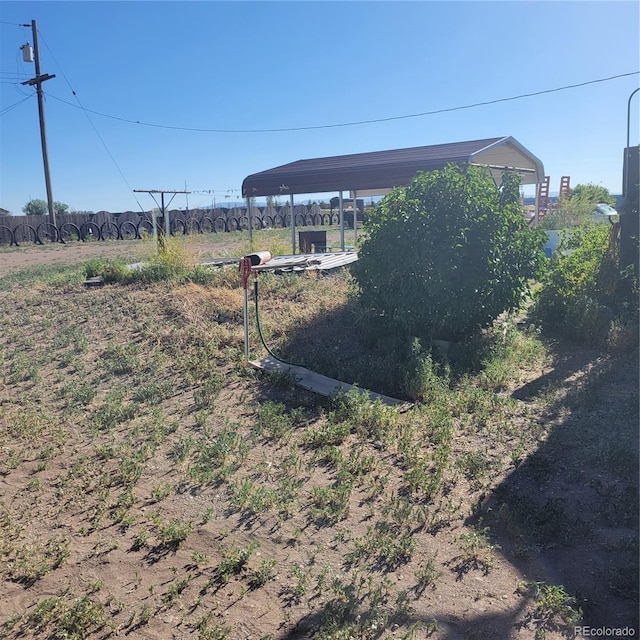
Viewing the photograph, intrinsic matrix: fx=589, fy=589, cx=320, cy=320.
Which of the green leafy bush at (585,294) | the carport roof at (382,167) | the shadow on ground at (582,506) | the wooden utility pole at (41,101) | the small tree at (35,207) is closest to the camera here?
the shadow on ground at (582,506)

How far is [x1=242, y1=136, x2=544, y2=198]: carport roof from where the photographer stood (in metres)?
11.5

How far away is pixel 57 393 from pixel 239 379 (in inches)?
68.3

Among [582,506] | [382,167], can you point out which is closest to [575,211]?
[382,167]

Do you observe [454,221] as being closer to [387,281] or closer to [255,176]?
[387,281]

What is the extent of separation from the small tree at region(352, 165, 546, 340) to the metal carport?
15.1 feet

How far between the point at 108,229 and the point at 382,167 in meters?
20.8

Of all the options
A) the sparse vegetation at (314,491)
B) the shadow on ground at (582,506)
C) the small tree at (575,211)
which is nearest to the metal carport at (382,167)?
the small tree at (575,211)

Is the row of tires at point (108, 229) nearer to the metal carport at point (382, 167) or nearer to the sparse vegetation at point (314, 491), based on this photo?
the metal carport at point (382, 167)

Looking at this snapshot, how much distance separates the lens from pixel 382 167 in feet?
39.7

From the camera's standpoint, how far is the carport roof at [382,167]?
37.8ft

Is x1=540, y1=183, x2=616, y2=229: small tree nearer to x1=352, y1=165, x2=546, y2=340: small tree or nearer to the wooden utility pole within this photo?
x1=352, y1=165, x2=546, y2=340: small tree

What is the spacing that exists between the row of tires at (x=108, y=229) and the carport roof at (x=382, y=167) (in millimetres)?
8789

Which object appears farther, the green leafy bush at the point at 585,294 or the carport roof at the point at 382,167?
the carport roof at the point at 382,167

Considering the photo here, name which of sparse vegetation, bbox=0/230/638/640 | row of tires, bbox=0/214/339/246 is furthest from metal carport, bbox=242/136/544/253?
row of tires, bbox=0/214/339/246
